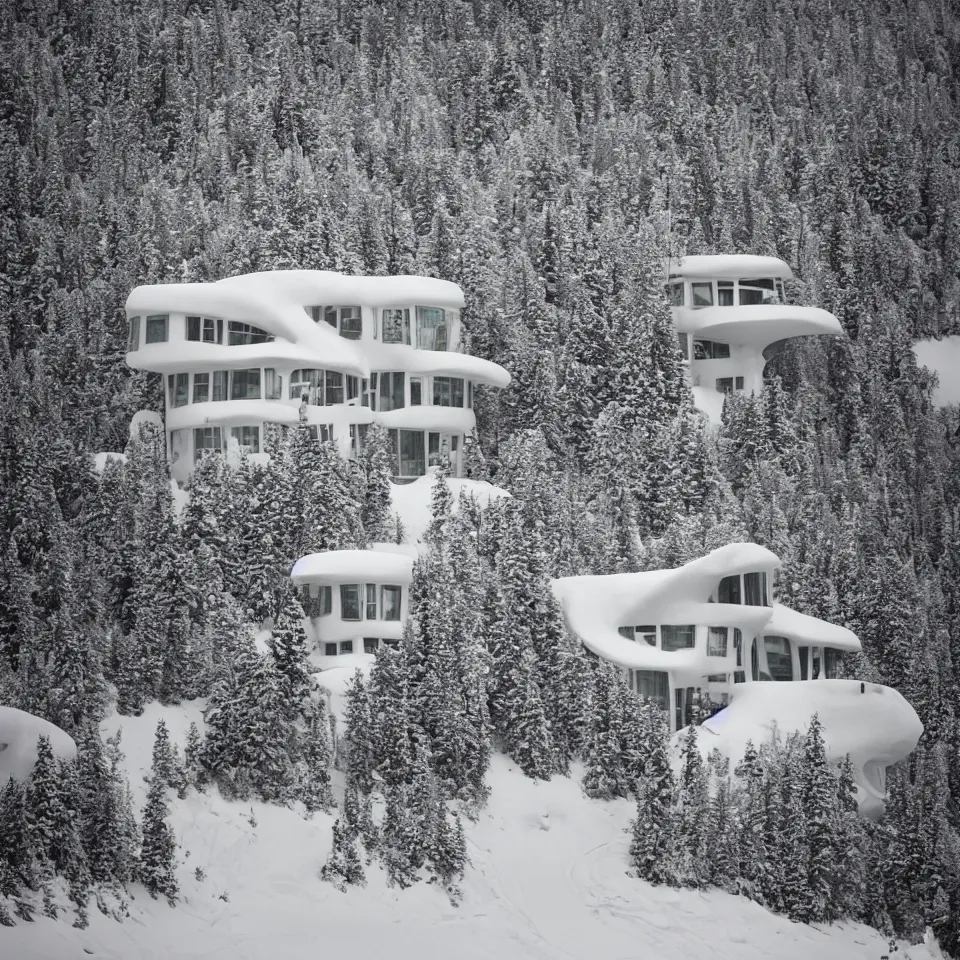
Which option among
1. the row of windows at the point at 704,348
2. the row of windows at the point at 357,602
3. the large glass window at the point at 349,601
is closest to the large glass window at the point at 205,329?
the row of windows at the point at 357,602

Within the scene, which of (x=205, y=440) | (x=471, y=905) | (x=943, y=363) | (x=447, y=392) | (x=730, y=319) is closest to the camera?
(x=471, y=905)

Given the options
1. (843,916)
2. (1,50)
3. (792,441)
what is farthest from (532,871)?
(1,50)

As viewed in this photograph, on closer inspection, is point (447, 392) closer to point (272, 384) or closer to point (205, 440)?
point (272, 384)

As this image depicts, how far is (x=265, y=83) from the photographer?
384 feet

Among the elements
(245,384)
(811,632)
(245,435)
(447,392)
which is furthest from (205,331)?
(811,632)

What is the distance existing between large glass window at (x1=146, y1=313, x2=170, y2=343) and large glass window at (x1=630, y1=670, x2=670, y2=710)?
24.8 metres

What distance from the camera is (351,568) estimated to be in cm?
7019

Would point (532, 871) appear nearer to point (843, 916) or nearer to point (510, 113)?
point (843, 916)

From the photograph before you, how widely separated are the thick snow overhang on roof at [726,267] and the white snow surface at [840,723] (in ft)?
99.4

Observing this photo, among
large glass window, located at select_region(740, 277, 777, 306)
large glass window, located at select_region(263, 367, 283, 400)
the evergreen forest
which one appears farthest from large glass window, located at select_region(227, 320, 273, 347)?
large glass window, located at select_region(740, 277, 777, 306)

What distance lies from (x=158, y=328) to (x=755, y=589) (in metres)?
27.2

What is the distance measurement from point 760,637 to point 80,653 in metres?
26.9

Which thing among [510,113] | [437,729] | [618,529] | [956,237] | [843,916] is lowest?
[843,916]

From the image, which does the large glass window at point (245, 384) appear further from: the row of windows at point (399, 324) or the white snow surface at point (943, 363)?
the white snow surface at point (943, 363)
